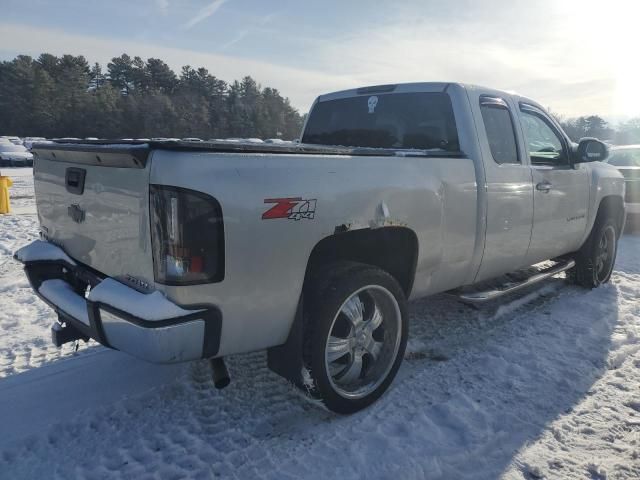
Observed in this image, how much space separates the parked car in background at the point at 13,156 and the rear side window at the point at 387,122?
29117 millimetres

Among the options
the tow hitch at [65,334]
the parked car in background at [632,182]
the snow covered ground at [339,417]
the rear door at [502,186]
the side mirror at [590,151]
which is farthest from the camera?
the parked car in background at [632,182]

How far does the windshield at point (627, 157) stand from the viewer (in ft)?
34.1

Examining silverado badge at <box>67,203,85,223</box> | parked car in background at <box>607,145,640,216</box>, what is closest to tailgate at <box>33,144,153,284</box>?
silverado badge at <box>67,203,85,223</box>

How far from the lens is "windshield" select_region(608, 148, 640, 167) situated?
34.1 feet

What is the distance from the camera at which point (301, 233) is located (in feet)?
8.09

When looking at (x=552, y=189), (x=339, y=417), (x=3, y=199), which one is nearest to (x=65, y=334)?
(x=339, y=417)

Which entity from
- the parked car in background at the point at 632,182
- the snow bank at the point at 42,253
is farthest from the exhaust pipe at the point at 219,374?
the parked car in background at the point at 632,182

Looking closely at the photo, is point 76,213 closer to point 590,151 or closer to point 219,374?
point 219,374

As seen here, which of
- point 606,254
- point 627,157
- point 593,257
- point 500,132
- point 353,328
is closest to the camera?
point 353,328

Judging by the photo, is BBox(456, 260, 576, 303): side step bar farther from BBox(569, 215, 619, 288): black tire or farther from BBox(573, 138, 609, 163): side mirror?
BBox(573, 138, 609, 163): side mirror

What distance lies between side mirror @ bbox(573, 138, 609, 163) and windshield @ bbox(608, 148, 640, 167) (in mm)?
6560

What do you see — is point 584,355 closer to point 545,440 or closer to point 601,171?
point 545,440

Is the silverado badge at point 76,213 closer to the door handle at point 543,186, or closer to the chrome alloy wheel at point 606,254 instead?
the door handle at point 543,186

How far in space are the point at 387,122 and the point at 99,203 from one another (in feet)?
8.42
